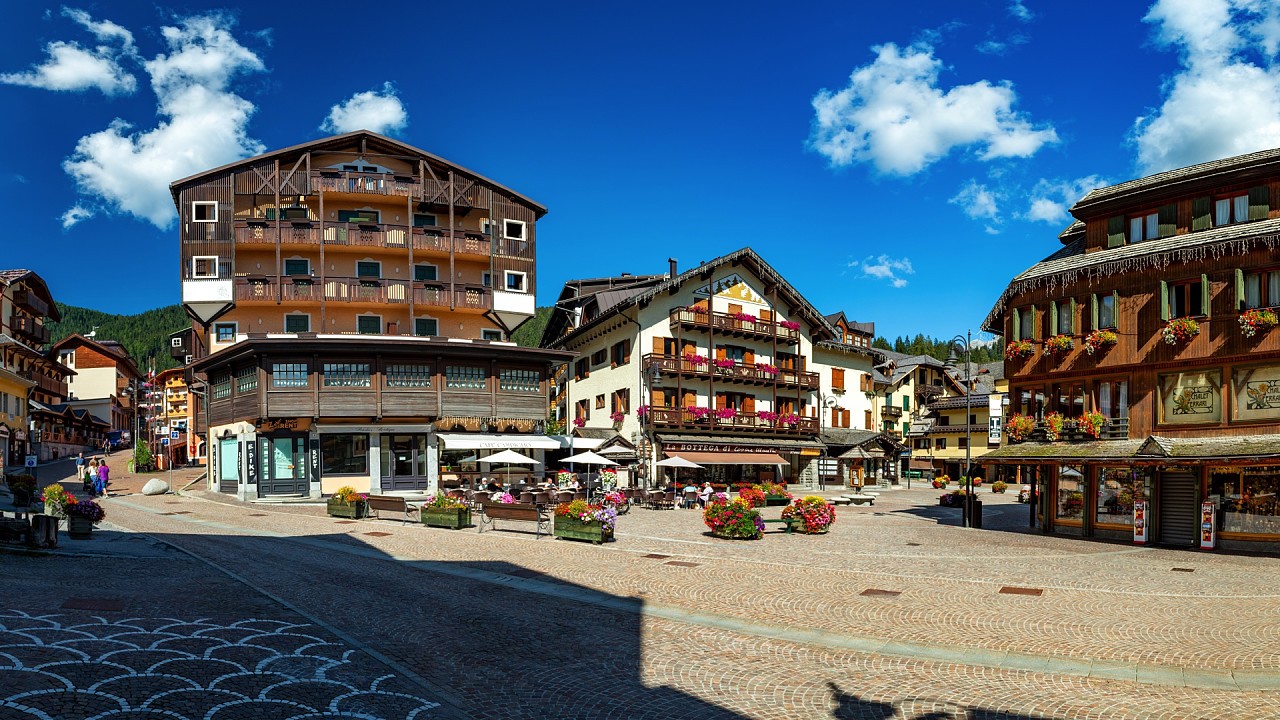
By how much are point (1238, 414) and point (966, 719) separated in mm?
20457

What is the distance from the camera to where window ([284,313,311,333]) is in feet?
152

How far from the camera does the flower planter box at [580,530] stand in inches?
961

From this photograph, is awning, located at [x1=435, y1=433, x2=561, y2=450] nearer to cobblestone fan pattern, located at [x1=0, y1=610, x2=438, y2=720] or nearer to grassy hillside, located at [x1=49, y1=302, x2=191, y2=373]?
cobblestone fan pattern, located at [x1=0, y1=610, x2=438, y2=720]

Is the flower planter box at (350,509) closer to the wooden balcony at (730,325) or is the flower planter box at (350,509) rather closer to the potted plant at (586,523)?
the potted plant at (586,523)

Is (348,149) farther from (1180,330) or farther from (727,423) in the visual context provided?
(1180,330)

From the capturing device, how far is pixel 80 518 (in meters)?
21.3

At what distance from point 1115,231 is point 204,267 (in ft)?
135

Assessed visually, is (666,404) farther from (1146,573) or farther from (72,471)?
(72,471)

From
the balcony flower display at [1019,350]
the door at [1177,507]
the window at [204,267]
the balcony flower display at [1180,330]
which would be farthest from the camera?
the window at [204,267]

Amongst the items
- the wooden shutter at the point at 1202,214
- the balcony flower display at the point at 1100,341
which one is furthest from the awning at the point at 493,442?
the wooden shutter at the point at 1202,214

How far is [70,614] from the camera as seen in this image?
1230cm

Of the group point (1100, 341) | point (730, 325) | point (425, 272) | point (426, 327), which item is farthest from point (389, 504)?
point (730, 325)

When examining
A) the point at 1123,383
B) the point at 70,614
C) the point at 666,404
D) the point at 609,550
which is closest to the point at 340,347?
the point at 666,404

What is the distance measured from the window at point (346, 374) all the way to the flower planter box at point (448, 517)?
14.8 metres
